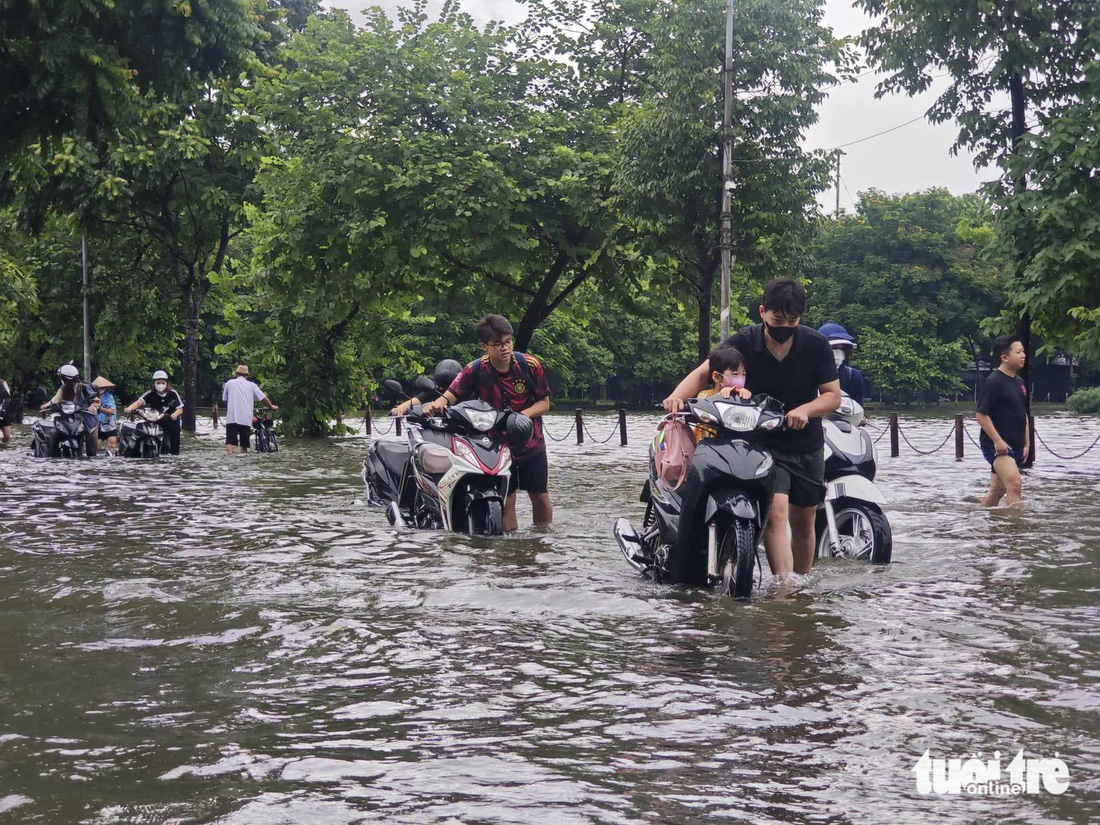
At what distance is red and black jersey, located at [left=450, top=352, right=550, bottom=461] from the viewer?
1075 cm

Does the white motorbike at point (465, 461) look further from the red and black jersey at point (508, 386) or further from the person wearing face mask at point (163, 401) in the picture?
the person wearing face mask at point (163, 401)

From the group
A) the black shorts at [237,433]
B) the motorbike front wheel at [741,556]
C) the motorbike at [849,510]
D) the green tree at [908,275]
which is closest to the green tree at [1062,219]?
the motorbike at [849,510]

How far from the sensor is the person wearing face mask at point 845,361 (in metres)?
10.8

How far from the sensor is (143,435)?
2369 cm

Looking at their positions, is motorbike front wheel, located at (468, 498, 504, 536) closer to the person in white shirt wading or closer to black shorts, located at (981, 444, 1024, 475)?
black shorts, located at (981, 444, 1024, 475)

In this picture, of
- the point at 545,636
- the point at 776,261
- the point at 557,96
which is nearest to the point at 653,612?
the point at 545,636

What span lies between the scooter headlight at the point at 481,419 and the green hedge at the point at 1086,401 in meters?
55.0

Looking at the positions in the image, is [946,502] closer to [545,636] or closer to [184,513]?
[184,513]

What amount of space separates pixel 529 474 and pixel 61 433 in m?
15.3

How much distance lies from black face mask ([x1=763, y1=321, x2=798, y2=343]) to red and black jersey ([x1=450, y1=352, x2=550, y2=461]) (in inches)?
123

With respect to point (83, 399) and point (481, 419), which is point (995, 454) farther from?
point (83, 399)

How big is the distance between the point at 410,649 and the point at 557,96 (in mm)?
23706

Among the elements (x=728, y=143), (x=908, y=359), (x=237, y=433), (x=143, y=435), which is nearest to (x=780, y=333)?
(x=143, y=435)

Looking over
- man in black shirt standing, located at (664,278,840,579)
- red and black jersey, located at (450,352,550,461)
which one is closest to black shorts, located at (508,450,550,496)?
red and black jersey, located at (450,352,550,461)
